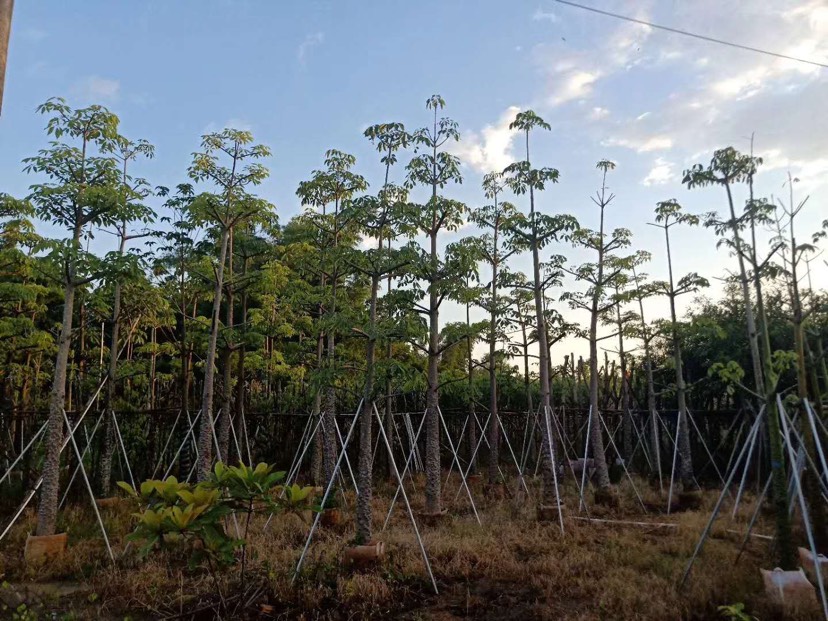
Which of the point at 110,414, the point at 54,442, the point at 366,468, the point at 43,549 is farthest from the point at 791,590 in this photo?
the point at 110,414

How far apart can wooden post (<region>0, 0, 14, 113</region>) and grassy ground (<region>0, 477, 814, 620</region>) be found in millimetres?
3824

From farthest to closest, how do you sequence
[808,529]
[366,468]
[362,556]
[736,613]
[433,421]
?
[433,421] < [366,468] < [362,556] < [808,529] < [736,613]

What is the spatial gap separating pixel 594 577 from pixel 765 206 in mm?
6265

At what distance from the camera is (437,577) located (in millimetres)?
6305

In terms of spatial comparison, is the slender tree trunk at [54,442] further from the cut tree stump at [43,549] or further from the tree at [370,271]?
the tree at [370,271]

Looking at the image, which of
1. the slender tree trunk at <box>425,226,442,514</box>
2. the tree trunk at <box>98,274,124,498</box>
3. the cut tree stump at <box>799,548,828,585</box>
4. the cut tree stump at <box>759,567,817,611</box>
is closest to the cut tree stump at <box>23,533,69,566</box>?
the tree trunk at <box>98,274,124,498</box>

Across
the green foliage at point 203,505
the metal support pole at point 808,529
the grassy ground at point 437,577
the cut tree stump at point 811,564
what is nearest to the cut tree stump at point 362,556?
the grassy ground at point 437,577

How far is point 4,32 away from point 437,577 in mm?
6018

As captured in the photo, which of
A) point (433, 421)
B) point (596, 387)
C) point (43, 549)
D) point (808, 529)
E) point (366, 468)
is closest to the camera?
point (808, 529)

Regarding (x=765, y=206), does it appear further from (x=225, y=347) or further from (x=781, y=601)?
(x=225, y=347)

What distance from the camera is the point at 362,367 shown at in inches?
309

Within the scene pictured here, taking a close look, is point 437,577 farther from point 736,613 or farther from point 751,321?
point 751,321

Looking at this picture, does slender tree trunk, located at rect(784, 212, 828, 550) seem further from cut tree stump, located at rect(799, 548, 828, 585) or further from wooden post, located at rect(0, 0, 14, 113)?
wooden post, located at rect(0, 0, 14, 113)

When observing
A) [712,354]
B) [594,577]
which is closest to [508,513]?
[594,577]
